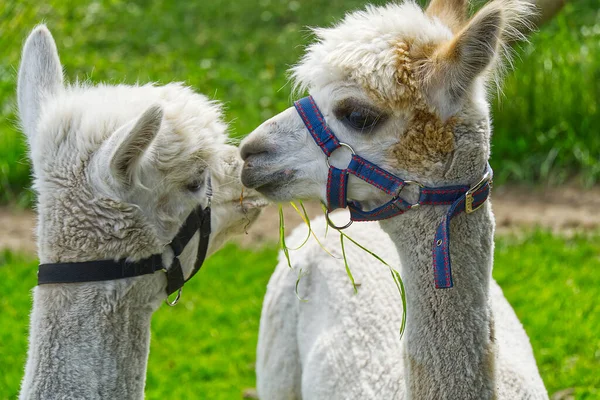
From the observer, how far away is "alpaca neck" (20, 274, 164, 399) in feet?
7.77

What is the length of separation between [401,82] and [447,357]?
863 millimetres

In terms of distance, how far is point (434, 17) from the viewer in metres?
2.65

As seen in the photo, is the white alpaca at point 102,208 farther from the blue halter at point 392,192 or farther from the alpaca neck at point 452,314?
the alpaca neck at point 452,314

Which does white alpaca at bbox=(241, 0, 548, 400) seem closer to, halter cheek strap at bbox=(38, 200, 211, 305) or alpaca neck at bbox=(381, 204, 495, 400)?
alpaca neck at bbox=(381, 204, 495, 400)

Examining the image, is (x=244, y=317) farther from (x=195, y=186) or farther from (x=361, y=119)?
(x=361, y=119)

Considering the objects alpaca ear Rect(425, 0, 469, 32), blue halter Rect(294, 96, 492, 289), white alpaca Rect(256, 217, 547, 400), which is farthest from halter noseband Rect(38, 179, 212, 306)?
alpaca ear Rect(425, 0, 469, 32)

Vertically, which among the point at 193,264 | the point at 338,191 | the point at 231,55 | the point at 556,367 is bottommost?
the point at 556,367

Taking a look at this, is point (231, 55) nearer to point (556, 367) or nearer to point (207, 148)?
point (556, 367)

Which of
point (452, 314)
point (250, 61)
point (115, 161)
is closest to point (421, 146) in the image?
point (452, 314)

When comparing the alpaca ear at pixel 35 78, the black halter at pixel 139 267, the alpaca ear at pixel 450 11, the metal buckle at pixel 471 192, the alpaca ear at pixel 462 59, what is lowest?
the black halter at pixel 139 267

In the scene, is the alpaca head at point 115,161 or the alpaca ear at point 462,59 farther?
the alpaca head at point 115,161

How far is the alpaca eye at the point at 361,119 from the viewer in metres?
2.44

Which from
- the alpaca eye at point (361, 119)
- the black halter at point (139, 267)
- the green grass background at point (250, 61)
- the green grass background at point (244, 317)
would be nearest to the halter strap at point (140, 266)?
the black halter at point (139, 267)

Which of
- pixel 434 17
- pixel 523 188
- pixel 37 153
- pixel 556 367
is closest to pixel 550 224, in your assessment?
pixel 523 188
